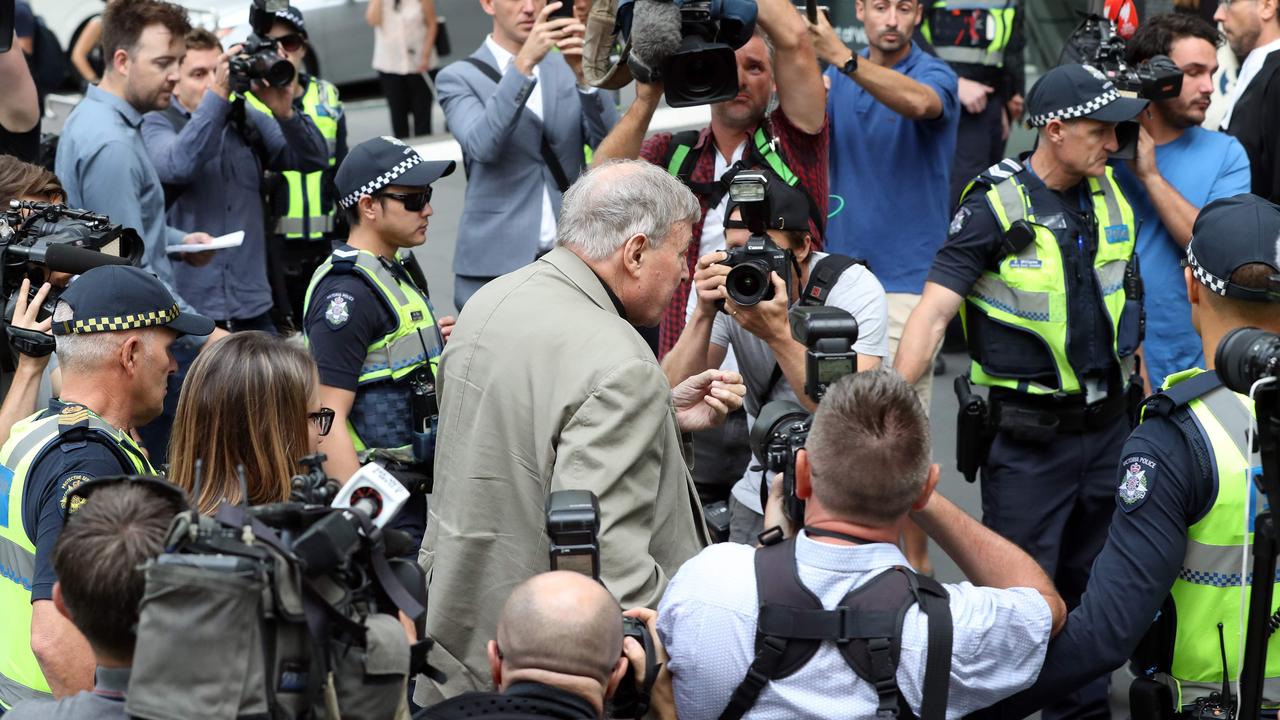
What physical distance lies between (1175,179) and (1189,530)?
285 centimetres

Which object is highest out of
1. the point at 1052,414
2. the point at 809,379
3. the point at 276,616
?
the point at 276,616

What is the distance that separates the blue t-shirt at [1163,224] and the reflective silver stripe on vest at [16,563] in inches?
164

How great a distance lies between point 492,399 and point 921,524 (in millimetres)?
1004

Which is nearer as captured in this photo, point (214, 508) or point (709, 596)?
point (709, 596)

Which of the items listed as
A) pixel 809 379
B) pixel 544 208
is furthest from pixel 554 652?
pixel 544 208

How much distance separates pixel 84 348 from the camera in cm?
336

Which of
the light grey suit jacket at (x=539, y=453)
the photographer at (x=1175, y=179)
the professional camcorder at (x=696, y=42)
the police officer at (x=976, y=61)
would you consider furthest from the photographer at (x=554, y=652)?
the police officer at (x=976, y=61)

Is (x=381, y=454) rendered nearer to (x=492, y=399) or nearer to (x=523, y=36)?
(x=492, y=399)

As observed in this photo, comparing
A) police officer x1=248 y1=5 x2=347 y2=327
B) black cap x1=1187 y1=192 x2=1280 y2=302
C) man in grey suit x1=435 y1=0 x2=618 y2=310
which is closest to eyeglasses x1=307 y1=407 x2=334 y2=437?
man in grey suit x1=435 y1=0 x2=618 y2=310

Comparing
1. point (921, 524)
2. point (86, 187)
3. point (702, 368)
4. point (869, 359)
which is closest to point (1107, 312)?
Result: point (869, 359)

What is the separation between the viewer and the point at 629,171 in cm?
333

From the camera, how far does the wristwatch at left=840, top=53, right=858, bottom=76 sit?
5.64m

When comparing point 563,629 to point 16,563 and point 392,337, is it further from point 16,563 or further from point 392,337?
point 392,337

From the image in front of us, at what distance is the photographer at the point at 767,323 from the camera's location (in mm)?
3662
